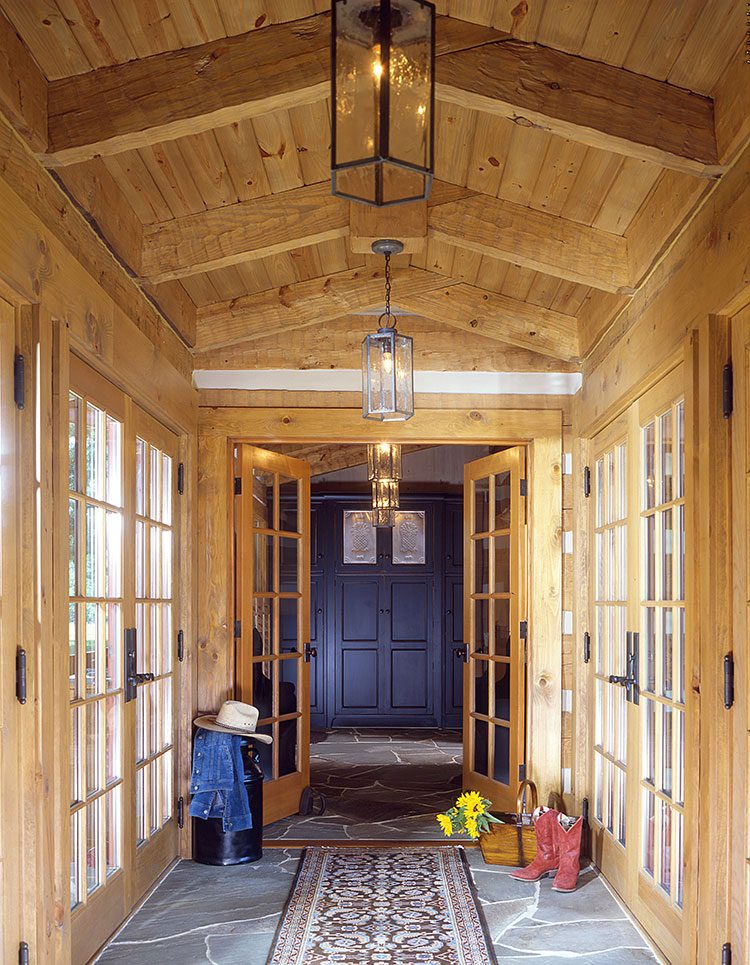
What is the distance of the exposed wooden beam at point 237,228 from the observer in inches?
163

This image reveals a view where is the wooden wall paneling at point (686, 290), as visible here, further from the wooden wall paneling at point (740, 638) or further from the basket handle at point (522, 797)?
the basket handle at point (522, 797)

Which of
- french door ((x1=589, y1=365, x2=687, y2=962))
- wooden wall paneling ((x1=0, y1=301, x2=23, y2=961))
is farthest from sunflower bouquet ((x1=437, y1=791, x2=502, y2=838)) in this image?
wooden wall paneling ((x1=0, y1=301, x2=23, y2=961))

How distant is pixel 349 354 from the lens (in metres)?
5.62

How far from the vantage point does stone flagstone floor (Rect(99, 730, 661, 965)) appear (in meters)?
3.78

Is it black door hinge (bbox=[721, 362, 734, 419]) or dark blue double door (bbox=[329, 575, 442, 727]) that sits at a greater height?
black door hinge (bbox=[721, 362, 734, 419])

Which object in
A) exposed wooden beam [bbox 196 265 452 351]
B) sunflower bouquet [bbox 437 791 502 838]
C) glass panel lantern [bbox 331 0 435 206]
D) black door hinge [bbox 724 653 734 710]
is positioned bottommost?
sunflower bouquet [bbox 437 791 502 838]

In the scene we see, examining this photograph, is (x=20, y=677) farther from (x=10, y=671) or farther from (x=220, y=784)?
(x=220, y=784)

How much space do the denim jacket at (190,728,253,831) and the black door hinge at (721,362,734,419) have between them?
2.96 m

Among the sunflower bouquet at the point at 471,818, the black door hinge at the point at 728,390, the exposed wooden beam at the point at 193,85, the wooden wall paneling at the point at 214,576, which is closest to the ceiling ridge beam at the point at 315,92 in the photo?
the exposed wooden beam at the point at 193,85

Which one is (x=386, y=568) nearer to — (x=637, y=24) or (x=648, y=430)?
(x=648, y=430)

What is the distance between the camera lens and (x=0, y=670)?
2.80 meters

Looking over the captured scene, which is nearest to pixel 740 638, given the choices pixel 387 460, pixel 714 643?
pixel 714 643

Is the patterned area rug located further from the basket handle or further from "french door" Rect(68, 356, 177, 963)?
"french door" Rect(68, 356, 177, 963)

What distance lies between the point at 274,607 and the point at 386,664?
4.51 m
